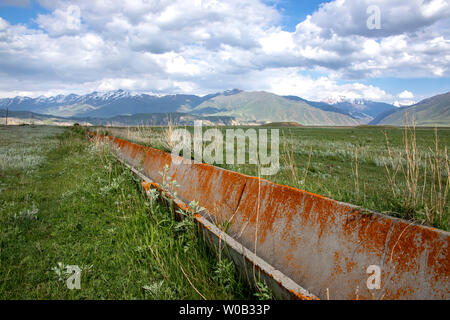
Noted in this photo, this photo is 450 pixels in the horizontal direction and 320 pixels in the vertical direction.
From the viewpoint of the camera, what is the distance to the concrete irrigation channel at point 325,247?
177cm

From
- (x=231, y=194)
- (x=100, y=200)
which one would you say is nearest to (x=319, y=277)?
(x=231, y=194)

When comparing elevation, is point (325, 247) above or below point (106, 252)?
above

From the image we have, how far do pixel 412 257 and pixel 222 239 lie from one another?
1729 millimetres

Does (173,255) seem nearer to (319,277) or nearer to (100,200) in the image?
(319,277)

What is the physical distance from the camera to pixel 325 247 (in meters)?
2.29

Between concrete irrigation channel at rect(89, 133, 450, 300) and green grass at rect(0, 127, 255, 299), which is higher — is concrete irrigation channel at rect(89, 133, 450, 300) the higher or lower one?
the higher one

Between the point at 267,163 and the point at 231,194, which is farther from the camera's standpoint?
the point at 267,163

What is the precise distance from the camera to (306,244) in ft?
8.00

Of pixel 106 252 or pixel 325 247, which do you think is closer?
pixel 325 247

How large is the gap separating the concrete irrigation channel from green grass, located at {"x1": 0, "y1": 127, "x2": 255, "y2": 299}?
13.6 inches

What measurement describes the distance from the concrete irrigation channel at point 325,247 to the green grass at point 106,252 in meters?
0.35

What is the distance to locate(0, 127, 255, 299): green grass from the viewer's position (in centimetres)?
280

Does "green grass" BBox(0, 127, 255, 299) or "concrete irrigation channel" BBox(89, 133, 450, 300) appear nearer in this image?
"concrete irrigation channel" BBox(89, 133, 450, 300)

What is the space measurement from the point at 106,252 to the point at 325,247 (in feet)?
9.95
